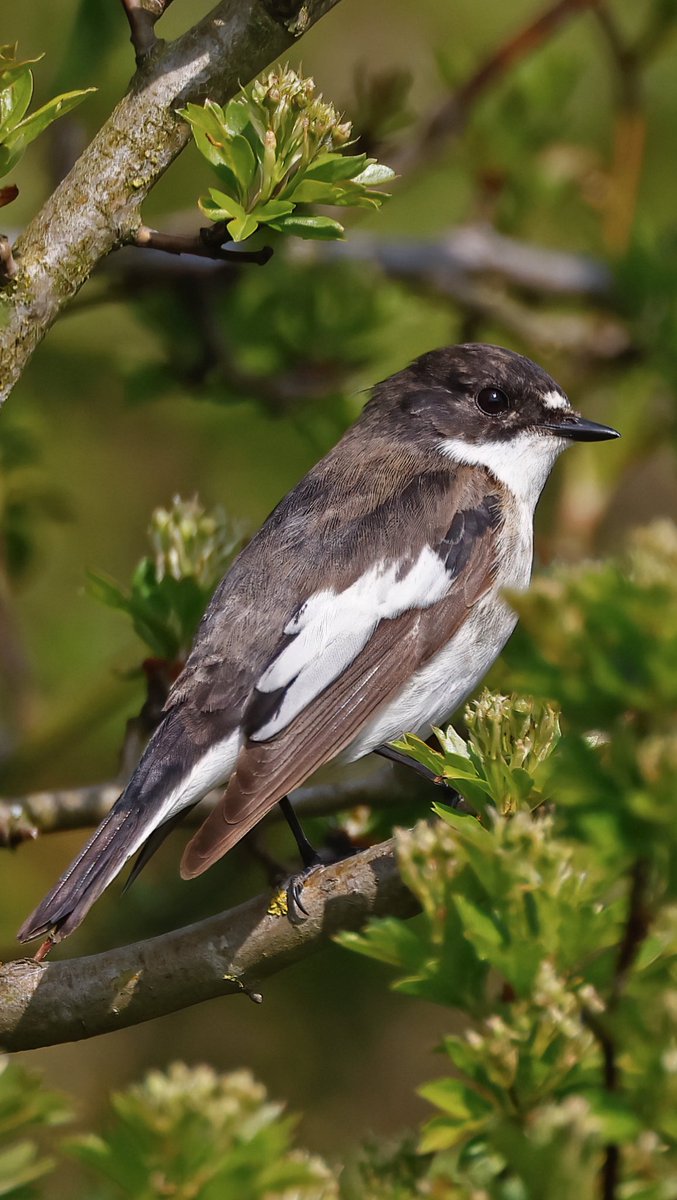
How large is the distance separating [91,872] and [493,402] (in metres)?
2.00

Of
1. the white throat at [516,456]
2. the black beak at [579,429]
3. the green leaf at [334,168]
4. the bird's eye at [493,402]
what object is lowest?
the green leaf at [334,168]

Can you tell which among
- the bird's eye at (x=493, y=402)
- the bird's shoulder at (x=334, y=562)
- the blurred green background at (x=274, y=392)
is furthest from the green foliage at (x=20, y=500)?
the bird's eye at (x=493, y=402)

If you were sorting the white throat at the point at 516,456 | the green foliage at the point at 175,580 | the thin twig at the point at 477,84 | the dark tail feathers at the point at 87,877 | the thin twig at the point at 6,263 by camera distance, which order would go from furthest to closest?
the thin twig at the point at 477,84, the white throat at the point at 516,456, the green foliage at the point at 175,580, the dark tail feathers at the point at 87,877, the thin twig at the point at 6,263

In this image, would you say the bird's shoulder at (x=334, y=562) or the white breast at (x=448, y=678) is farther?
the white breast at (x=448, y=678)

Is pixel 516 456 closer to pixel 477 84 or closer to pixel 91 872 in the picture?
pixel 477 84

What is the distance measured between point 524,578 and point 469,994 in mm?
2475

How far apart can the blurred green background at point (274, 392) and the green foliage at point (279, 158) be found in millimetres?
1465

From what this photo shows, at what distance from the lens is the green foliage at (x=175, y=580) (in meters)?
3.20

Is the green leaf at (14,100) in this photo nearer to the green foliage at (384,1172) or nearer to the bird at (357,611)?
the bird at (357,611)

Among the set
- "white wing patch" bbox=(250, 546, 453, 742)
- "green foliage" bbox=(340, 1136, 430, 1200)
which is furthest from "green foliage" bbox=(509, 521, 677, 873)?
"white wing patch" bbox=(250, 546, 453, 742)

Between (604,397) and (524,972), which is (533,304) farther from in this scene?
(524,972)

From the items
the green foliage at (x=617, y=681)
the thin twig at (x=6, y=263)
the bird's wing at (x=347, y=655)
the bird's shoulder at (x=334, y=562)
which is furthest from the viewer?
the bird's shoulder at (x=334, y=562)

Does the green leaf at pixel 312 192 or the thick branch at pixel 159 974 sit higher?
the green leaf at pixel 312 192

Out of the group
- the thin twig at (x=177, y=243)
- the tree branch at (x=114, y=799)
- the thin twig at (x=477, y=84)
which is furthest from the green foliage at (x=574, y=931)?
the thin twig at (x=477, y=84)
